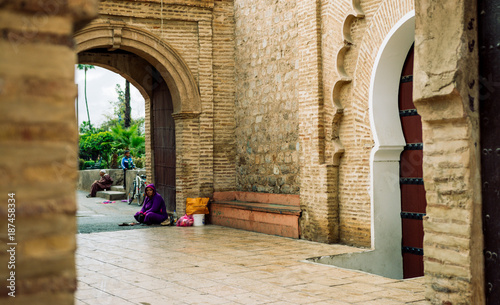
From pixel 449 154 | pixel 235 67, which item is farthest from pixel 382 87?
pixel 235 67

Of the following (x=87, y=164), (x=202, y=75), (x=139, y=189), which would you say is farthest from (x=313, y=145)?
(x=87, y=164)

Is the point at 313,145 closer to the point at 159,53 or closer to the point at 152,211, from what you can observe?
the point at 152,211

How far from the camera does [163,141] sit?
46.9 ft

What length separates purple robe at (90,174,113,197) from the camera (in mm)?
21094

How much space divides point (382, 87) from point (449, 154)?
163 inches

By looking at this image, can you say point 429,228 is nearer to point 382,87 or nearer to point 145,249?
point 382,87

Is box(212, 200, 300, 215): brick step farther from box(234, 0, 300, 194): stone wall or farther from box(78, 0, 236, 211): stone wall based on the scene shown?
box(78, 0, 236, 211): stone wall

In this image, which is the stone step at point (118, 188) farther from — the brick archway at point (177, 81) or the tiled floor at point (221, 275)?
the tiled floor at point (221, 275)

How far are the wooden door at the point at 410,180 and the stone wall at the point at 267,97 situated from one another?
257cm

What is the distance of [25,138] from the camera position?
186cm

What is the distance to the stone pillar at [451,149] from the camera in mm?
4199

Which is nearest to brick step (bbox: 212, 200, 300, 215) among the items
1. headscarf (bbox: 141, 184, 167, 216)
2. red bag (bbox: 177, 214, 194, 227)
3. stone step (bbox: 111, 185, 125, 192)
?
red bag (bbox: 177, 214, 194, 227)

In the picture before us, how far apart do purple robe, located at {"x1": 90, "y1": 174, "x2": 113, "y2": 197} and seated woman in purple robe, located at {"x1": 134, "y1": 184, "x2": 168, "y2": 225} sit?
9.01m

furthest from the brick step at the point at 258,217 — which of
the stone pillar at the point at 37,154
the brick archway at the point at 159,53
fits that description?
the stone pillar at the point at 37,154
